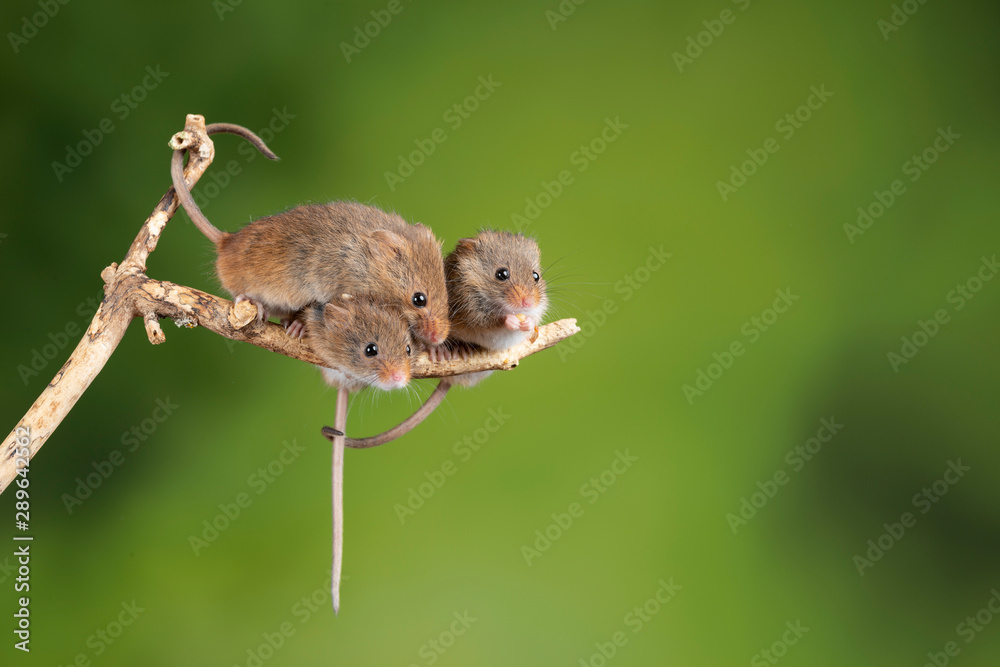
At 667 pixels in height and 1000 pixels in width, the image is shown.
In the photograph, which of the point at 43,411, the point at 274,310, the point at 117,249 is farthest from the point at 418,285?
the point at 117,249

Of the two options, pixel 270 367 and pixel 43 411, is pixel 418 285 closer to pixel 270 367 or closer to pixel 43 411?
pixel 43 411

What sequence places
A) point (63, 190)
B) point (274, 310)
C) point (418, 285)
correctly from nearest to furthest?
1. point (418, 285)
2. point (274, 310)
3. point (63, 190)

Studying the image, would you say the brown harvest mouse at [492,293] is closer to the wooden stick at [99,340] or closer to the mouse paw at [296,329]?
the mouse paw at [296,329]

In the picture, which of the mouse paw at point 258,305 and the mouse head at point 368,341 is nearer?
the mouse head at point 368,341

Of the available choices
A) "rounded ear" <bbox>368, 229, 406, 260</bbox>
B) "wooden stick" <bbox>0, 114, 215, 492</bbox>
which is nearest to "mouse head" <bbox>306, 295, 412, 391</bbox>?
"rounded ear" <bbox>368, 229, 406, 260</bbox>

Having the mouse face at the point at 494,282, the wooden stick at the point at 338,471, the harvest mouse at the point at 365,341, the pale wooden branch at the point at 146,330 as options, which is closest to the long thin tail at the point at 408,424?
the wooden stick at the point at 338,471

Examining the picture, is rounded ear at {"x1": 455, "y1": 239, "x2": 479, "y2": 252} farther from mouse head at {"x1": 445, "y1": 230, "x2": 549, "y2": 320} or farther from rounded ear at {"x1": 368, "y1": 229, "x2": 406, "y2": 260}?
rounded ear at {"x1": 368, "y1": 229, "x2": 406, "y2": 260}
